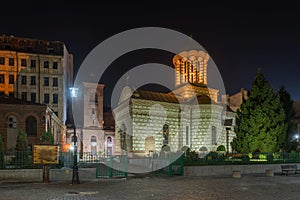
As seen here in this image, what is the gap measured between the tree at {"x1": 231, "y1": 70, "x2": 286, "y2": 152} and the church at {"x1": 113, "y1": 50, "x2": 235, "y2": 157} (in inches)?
429

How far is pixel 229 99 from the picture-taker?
2586 inches

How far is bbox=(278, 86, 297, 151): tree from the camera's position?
106 feet

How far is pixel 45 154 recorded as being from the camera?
65.9 feet

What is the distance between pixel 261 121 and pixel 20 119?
2508cm

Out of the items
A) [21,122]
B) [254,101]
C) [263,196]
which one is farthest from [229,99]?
[263,196]

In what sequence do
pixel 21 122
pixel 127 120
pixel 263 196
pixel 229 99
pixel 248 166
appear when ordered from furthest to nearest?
pixel 229 99 < pixel 127 120 < pixel 21 122 < pixel 248 166 < pixel 263 196

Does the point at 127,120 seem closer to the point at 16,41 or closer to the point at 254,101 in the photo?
the point at 254,101

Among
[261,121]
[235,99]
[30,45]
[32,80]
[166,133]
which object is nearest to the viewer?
[261,121]

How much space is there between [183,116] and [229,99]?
24352mm

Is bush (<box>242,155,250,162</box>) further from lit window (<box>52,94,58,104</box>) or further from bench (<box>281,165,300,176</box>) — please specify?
lit window (<box>52,94,58,104</box>)

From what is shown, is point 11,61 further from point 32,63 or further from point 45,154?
point 45,154

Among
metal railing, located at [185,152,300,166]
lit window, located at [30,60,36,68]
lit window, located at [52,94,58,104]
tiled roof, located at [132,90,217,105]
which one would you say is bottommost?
metal railing, located at [185,152,300,166]

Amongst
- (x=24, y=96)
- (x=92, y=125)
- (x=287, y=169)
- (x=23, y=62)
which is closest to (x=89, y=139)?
(x=92, y=125)

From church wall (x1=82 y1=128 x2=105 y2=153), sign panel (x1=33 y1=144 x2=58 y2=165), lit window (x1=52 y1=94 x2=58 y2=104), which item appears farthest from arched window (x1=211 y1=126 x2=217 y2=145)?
sign panel (x1=33 y1=144 x2=58 y2=165)
